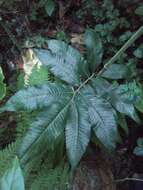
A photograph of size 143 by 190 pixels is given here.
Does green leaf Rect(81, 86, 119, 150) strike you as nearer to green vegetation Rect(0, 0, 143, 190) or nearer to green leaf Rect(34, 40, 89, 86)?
green vegetation Rect(0, 0, 143, 190)

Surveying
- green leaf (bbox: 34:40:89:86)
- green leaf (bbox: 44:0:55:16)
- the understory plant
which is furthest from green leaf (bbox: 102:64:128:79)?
green leaf (bbox: 44:0:55:16)

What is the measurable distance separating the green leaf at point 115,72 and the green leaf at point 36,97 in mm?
259

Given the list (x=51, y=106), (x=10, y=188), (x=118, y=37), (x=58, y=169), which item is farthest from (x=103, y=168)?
(x=10, y=188)

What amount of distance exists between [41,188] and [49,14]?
1377 mm

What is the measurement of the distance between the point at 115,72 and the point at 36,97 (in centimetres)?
45

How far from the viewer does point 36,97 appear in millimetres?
1675

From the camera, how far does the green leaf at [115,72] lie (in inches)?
72.7

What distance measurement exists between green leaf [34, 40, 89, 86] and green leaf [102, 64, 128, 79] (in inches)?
4.5

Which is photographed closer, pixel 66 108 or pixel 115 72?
pixel 66 108

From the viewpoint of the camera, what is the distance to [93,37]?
1836mm

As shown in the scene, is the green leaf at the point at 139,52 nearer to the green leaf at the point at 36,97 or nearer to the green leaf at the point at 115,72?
the green leaf at the point at 115,72

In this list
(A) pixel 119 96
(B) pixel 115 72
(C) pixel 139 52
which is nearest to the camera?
(A) pixel 119 96

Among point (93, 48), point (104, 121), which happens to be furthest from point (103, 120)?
point (93, 48)

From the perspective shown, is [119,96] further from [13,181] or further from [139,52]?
[13,181]
